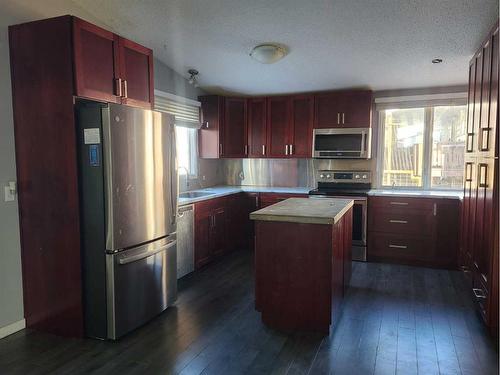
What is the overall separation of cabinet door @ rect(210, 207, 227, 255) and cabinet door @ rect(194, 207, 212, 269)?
0.26 ft

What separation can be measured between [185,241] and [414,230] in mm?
2557

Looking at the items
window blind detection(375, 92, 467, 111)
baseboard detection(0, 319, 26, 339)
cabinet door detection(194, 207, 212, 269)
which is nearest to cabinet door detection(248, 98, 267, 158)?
cabinet door detection(194, 207, 212, 269)

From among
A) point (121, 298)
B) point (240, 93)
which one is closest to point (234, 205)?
point (240, 93)

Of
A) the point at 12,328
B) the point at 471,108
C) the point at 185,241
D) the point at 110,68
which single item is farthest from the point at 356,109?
the point at 12,328

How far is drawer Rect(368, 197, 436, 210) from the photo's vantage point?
4069 millimetres

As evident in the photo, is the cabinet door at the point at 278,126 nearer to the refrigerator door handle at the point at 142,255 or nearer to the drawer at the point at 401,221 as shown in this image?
the drawer at the point at 401,221

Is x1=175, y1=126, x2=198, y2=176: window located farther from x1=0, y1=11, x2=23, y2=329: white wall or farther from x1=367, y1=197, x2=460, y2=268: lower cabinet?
x1=367, y1=197, x2=460, y2=268: lower cabinet

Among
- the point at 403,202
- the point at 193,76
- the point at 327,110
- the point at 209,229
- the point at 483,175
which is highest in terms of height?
the point at 193,76

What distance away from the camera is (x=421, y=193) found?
13.8 ft

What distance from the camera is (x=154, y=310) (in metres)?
2.80

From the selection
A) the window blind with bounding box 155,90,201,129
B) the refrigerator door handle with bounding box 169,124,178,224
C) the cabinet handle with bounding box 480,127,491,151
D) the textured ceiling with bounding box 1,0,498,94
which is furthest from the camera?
the window blind with bounding box 155,90,201,129

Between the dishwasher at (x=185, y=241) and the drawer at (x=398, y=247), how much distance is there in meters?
2.09

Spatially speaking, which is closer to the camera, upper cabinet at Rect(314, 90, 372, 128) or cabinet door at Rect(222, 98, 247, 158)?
upper cabinet at Rect(314, 90, 372, 128)

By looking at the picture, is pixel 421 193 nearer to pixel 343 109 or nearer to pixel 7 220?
pixel 343 109
